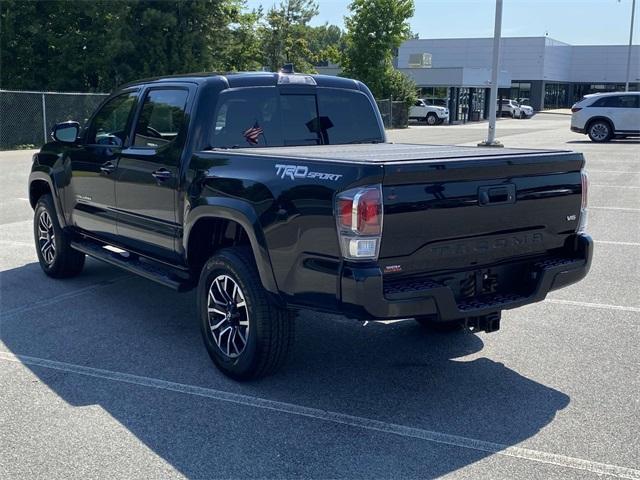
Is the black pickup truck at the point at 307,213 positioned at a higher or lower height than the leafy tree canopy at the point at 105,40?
lower

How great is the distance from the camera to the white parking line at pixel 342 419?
3633 mm

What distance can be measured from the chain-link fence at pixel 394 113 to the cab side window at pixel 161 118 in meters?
36.7

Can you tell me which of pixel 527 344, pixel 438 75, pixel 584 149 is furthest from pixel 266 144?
pixel 438 75

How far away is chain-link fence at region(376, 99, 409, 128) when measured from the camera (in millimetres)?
41875

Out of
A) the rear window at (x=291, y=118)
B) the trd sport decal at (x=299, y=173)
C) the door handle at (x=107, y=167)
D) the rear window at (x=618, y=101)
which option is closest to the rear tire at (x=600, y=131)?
the rear window at (x=618, y=101)

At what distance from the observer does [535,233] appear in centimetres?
455

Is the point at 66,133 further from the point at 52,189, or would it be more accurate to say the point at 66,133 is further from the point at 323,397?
the point at 323,397

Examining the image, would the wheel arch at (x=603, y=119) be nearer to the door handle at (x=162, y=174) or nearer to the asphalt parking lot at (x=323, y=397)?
the asphalt parking lot at (x=323, y=397)

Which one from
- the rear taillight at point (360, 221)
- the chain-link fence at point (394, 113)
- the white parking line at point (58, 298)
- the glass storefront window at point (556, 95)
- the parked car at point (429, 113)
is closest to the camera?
the rear taillight at point (360, 221)

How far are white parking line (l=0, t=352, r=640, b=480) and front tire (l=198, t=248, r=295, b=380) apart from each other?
23 centimetres

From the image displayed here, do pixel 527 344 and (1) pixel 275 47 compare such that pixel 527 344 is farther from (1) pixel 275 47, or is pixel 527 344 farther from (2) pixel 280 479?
(1) pixel 275 47

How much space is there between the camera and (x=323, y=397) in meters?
4.47

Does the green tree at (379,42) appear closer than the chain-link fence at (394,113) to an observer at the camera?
No

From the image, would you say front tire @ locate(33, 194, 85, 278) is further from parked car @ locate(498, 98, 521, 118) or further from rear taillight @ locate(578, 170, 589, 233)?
parked car @ locate(498, 98, 521, 118)
